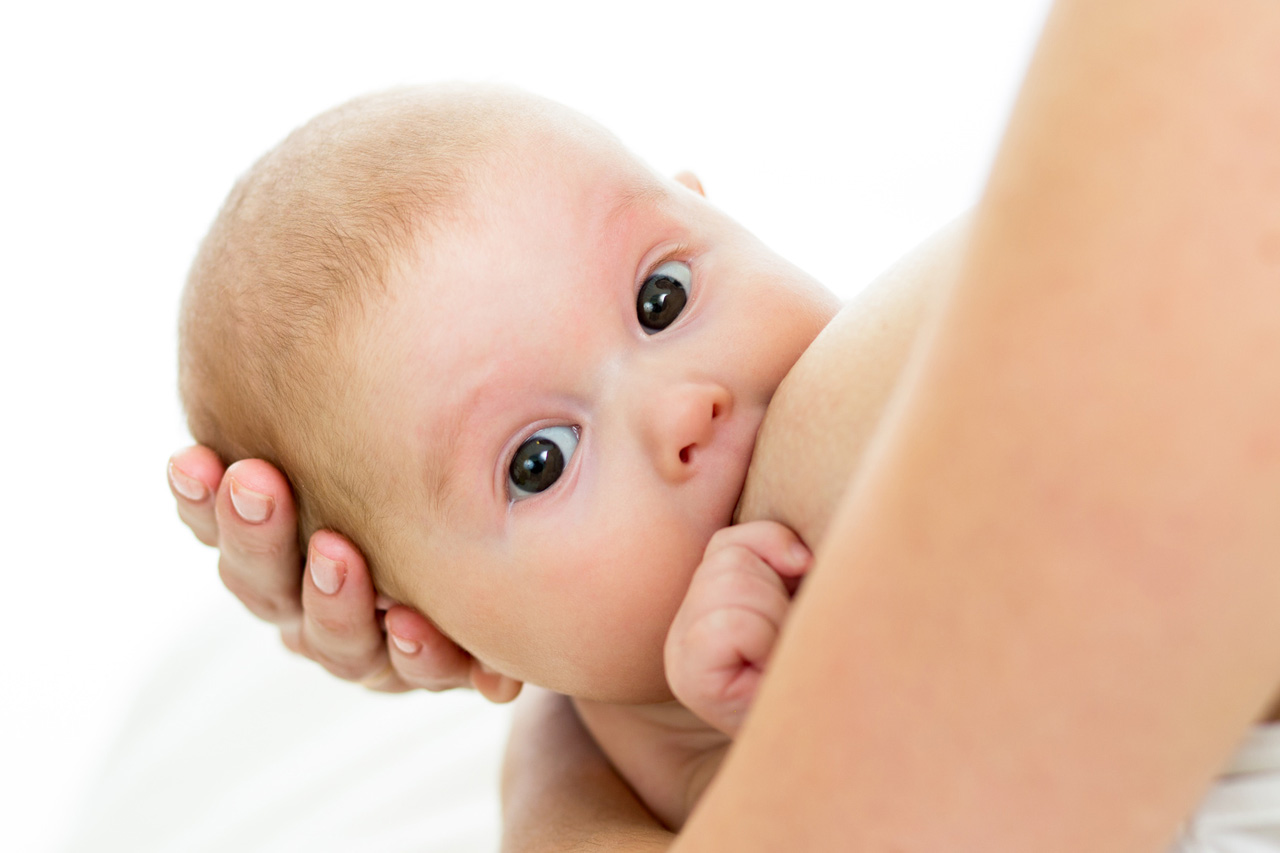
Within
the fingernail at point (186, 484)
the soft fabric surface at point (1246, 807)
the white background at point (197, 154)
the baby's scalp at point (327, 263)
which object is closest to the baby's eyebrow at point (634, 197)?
the baby's scalp at point (327, 263)

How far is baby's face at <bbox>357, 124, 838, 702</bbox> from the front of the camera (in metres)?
1.15

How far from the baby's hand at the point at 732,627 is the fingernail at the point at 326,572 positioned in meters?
0.54

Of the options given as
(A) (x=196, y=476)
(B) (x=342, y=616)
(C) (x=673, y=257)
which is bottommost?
(B) (x=342, y=616)

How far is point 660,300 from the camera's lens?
1.25m

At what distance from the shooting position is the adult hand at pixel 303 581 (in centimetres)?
137

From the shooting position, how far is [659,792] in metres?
1.53

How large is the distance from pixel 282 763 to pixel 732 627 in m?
1.51

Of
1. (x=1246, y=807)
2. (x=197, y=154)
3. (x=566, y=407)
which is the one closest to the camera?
(x=1246, y=807)

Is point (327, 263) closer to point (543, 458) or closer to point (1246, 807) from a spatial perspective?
point (543, 458)

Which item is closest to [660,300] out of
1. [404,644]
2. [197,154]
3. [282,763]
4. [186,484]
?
[404,644]

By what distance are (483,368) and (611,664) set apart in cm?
34

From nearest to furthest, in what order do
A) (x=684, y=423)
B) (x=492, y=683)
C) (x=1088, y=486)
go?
(x=1088, y=486), (x=684, y=423), (x=492, y=683)

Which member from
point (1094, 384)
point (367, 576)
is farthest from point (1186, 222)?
point (367, 576)

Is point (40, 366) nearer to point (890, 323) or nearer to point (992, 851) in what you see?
point (890, 323)
